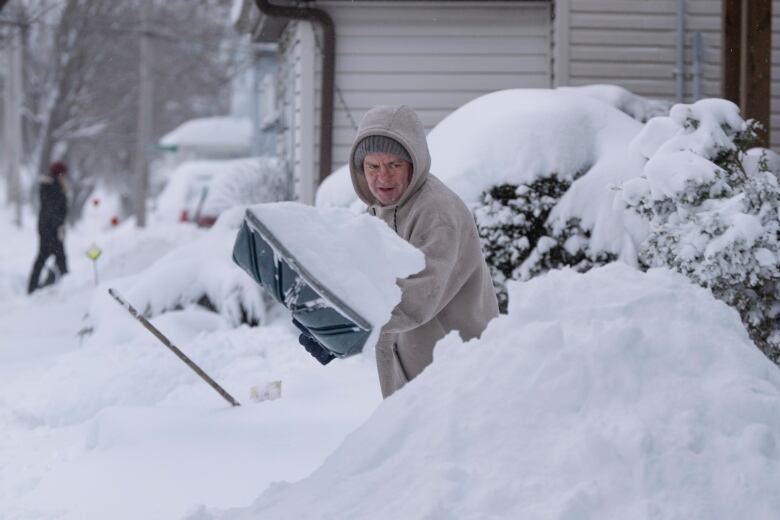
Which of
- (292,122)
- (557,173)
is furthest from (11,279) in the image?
(557,173)

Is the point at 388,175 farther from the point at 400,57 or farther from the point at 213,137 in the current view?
the point at 213,137

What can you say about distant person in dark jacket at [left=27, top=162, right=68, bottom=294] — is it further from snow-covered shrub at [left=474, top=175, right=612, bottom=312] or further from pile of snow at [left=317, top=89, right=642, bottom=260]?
snow-covered shrub at [left=474, top=175, right=612, bottom=312]

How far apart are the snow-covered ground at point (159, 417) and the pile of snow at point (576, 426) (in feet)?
3.92

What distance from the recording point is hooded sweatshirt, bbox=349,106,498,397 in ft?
9.92

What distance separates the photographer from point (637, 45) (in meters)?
10.3

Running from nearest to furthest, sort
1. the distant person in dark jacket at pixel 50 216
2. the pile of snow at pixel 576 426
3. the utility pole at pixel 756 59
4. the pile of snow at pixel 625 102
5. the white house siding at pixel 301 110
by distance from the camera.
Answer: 1. the pile of snow at pixel 576 426
2. the utility pole at pixel 756 59
3. the pile of snow at pixel 625 102
4. the white house siding at pixel 301 110
5. the distant person in dark jacket at pixel 50 216

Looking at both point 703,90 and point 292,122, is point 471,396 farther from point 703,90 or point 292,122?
point 292,122

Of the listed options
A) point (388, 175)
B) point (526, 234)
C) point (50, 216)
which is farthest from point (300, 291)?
point (50, 216)

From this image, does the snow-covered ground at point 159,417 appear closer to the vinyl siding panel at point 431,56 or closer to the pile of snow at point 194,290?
the pile of snow at point 194,290

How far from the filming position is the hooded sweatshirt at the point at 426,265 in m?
3.02

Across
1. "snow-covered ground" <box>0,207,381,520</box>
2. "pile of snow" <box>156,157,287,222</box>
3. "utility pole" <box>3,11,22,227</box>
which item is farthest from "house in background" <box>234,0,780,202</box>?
"utility pole" <box>3,11,22,227</box>

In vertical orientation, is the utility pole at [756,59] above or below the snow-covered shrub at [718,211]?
above

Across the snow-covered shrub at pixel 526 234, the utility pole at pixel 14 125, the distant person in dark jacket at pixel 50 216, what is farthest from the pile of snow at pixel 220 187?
the snow-covered shrub at pixel 526 234

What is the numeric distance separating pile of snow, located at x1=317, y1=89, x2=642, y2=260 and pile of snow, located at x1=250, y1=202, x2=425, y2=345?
11.9 feet
